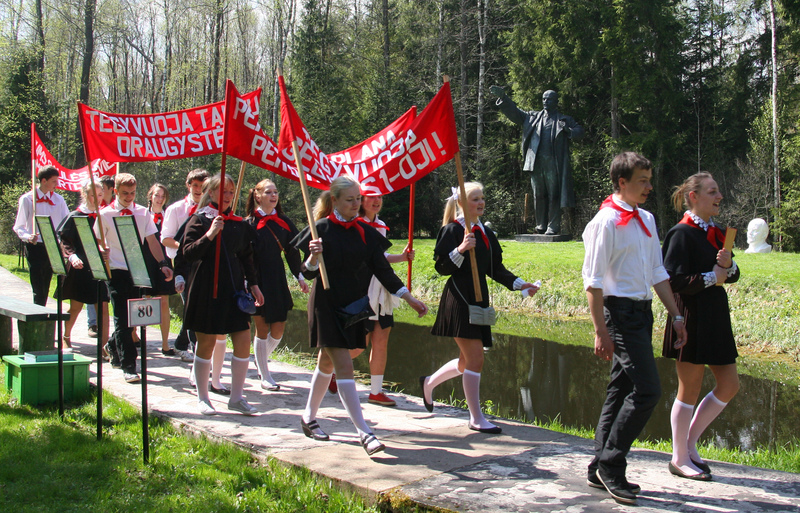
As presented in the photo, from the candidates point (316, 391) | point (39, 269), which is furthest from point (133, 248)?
Answer: point (39, 269)

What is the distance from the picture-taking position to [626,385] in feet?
12.5

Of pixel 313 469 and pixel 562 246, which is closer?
pixel 313 469

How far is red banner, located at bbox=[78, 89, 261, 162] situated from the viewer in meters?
6.96

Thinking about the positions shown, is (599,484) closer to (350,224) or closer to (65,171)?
(350,224)

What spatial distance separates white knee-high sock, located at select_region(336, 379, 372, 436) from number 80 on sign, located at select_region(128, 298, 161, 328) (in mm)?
1251

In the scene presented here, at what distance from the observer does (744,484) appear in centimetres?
392

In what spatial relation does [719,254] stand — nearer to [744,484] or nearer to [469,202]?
[744,484]

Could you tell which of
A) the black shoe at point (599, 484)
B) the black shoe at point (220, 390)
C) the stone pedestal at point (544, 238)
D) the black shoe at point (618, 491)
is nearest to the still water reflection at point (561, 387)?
the black shoe at point (220, 390)

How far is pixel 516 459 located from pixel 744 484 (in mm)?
1279

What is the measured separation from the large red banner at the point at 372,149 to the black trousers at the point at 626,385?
88.6 inches

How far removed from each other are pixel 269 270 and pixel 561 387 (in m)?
4.16

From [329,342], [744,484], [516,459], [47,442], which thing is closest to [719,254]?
[744,484]

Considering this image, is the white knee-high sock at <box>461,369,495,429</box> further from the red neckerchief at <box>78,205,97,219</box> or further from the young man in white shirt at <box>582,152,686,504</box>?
the red neckerchief at <box>78,205,97,219</box>

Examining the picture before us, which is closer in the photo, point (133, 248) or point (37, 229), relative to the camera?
point (133, 248)
